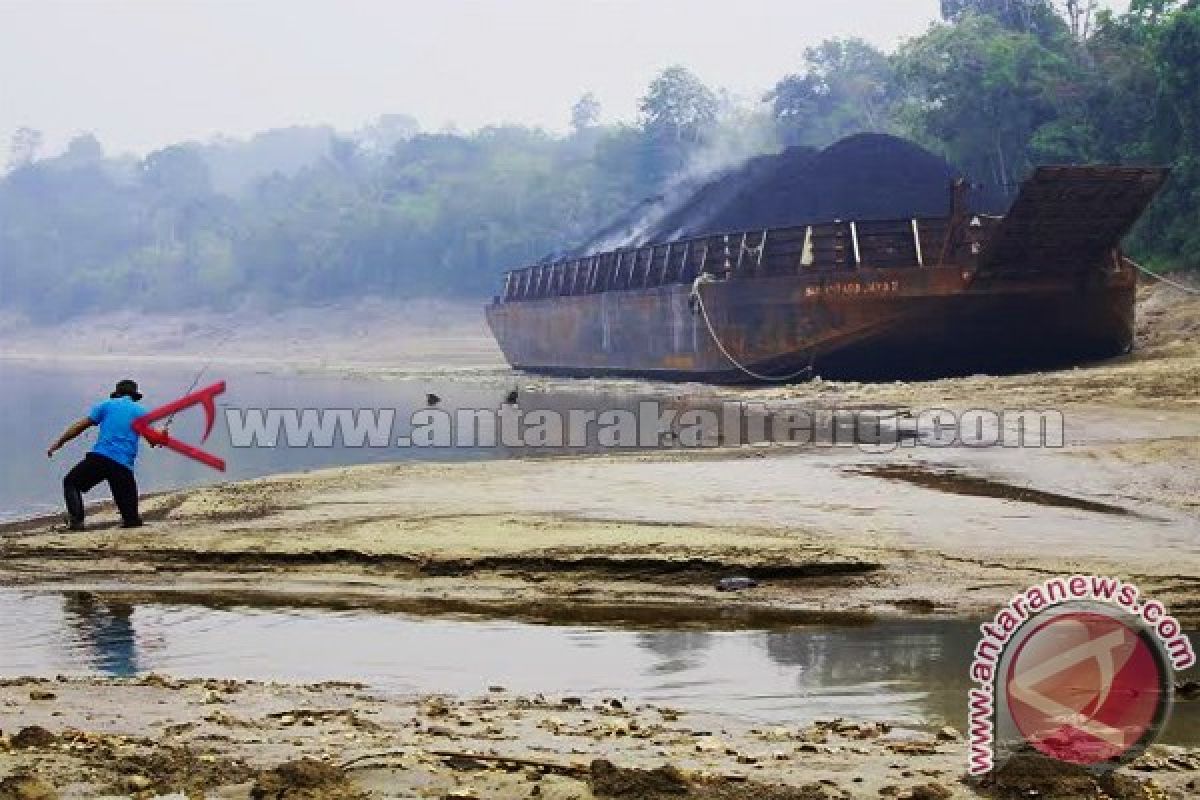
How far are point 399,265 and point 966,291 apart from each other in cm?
6881

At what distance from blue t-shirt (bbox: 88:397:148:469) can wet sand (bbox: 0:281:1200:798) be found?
0.59 m

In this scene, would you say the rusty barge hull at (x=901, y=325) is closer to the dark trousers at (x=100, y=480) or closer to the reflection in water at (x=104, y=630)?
the dark trousers at (x=100, y=480)

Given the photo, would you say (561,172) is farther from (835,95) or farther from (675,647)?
(675,647)

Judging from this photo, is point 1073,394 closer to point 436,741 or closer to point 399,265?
point 436,741

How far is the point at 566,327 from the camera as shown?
137 ft

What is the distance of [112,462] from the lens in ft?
36.8

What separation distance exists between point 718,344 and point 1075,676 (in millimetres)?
24713

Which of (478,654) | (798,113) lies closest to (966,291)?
(478,654)

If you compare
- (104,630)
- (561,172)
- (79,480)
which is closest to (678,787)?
(104,630)

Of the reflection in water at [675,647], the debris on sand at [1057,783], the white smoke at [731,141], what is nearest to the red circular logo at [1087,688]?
the debris on sand at [1057,783]

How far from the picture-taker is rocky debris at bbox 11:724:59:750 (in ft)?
16.1

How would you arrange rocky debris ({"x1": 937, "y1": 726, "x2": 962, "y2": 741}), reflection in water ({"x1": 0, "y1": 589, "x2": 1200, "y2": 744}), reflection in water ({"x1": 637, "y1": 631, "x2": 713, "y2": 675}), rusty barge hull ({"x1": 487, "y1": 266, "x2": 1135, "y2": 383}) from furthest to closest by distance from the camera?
1. rusty barge hull ({"x1": 487, "y1": 266, "x2": 1135, "y2": 383})
2. reflection in water ({"x1": 637, "y1": 631, "x2": 713, "y2": 675})
3. reflection in water ({"x1": 0, "y1": 589, "x2": 1200, "y2": 744})
4. rocky debris ({"x1": 937, "y1": 726, "x2": 962, "y2": 741})

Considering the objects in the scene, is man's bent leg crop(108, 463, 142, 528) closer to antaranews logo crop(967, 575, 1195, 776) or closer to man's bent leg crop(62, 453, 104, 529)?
man's bent leg crop(62, 453, 104, 529)

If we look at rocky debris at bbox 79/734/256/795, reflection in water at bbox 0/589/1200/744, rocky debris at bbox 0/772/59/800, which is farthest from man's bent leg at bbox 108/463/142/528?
rocky debris at bbox 0/772/59/800
